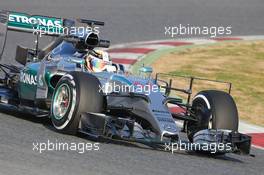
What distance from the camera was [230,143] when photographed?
27.9 feet

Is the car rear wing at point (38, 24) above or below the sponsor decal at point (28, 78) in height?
above

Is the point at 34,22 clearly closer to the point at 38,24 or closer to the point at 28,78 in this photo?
the point at 38,24

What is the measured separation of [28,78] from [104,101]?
1.47m

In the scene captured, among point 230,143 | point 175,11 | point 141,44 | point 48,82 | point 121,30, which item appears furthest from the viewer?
point 175,11

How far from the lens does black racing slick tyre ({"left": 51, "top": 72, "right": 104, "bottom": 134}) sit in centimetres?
862

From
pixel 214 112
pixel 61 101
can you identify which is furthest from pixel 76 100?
pixel 214 112

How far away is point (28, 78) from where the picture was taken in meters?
10.1

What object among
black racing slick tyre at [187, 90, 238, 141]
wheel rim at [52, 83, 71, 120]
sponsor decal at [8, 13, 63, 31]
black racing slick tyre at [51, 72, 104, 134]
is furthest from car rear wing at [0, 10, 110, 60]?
black racing slick tyre at [187, 90, 238, 141]

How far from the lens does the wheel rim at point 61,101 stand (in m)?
8.95

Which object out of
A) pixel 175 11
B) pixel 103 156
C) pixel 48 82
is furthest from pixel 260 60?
pixel 103 156

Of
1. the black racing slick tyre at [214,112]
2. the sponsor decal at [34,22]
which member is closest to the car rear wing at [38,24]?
the sponsor decal at [34,22]

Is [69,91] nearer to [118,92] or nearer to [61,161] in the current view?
[118,92]

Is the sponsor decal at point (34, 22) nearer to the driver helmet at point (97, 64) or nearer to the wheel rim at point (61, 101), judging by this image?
the driver helmet at point (97, 64)

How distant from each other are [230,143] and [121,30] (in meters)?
10.2
